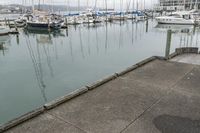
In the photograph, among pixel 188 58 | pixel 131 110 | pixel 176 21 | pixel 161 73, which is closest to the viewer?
pixel 131 110

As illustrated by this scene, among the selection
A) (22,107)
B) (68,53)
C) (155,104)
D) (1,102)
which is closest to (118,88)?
(155,104)

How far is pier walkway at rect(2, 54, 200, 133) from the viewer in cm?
341

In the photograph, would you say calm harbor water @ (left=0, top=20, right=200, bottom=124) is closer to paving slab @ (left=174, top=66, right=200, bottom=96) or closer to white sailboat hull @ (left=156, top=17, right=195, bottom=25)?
paving slab @ (left=174, top=66, right=200, bottom=96)

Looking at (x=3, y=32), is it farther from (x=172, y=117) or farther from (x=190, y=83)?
(x=172, y=117)

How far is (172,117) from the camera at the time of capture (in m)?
3.70

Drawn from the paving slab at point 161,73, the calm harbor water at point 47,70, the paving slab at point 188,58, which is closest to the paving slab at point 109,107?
the paving slab at point 161,73

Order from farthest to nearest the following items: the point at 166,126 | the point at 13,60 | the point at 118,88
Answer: the point at 13,60 → the point at 118,88 → the point at 166,126

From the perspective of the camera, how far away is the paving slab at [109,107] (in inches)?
139

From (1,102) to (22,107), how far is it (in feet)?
3.55

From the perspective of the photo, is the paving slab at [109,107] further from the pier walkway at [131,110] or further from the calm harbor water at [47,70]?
the calm harbor water at [47,70]

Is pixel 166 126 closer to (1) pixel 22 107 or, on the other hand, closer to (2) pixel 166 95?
(2) pixel 166 95

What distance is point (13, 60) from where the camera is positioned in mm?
14312

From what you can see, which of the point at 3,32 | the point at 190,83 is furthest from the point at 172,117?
the point at 3,32

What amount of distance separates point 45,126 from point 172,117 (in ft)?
8.15
